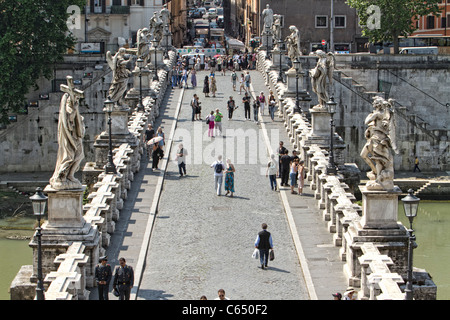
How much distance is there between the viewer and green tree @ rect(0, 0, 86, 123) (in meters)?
67.8

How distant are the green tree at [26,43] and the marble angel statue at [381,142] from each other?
140 ft

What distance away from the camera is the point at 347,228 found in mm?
29859

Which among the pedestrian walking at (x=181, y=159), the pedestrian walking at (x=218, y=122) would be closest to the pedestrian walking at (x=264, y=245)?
the pedestrian walking at (x=181, y=159)

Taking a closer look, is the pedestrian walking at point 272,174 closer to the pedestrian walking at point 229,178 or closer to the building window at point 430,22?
the pedestrian walking at point 229,178

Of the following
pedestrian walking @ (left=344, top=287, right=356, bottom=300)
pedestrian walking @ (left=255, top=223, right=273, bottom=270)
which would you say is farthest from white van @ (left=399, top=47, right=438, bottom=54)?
pedestrian walking @ (left=344, top=287, right=356, bottom=300)

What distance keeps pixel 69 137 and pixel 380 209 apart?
7732mm

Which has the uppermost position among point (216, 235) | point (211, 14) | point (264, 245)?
point (211, 14)

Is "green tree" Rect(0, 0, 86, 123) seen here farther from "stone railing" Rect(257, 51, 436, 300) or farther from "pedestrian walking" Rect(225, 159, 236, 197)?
"pedestrian walking" Rect(225, 159, 236, 197)

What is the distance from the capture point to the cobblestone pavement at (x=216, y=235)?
92.3ft

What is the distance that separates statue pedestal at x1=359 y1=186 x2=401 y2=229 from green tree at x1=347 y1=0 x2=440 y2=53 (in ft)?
157

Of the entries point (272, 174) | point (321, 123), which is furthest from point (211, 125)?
point (272, 174)

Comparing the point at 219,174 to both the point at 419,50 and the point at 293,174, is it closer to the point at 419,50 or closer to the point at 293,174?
the point at 293,174

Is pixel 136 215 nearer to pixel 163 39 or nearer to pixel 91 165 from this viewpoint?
pixel 91 165
